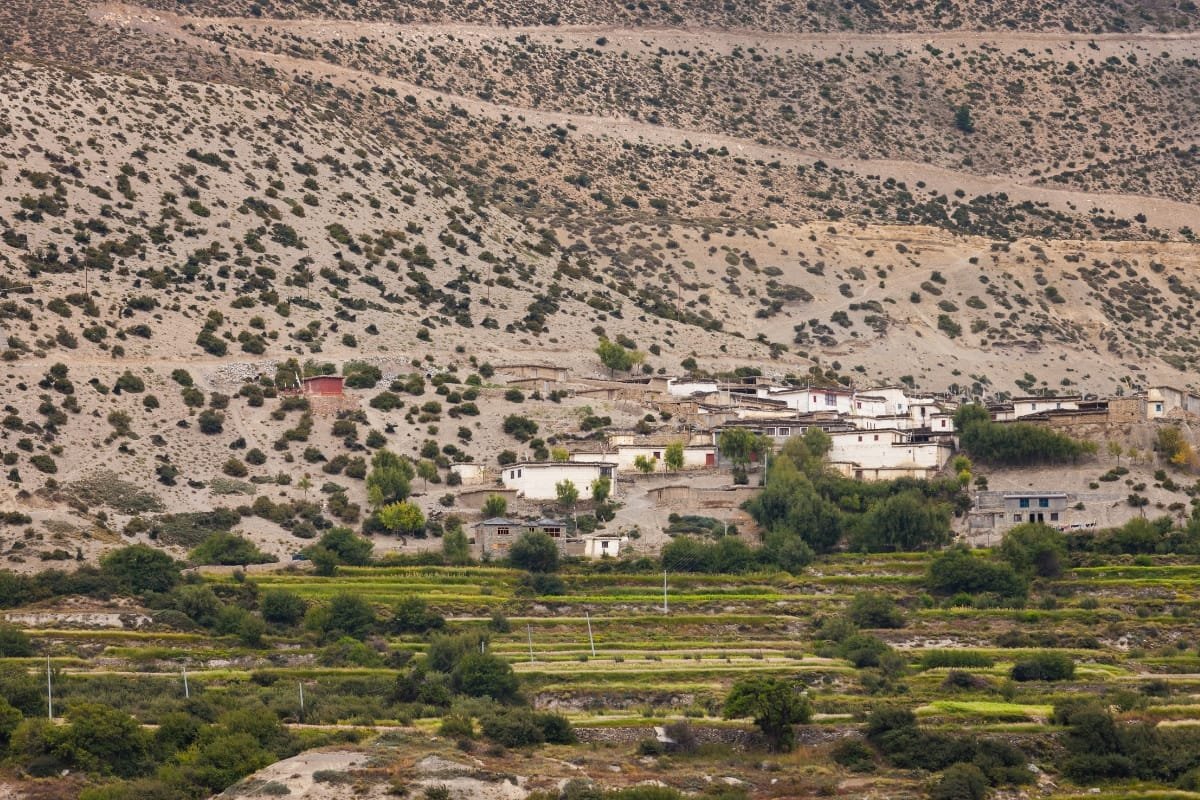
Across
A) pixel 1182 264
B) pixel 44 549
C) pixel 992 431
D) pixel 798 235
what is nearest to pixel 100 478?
pixel 44 549

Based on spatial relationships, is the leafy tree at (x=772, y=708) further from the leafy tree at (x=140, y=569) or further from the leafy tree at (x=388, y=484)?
the leafy tree at (x=388, y=484)

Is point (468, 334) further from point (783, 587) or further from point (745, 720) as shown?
point (745, 720)

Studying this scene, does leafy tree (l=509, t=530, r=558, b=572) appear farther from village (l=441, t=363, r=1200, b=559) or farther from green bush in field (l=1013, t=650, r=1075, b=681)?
green bush in field (l=1013, t=650, r=1075, b=681)

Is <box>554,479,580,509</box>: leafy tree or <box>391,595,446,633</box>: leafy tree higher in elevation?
<box>554,479,580,509</box>: leafy tree

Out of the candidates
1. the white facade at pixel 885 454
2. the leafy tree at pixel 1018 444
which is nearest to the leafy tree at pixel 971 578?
the leafy tree at pixel 1018 444

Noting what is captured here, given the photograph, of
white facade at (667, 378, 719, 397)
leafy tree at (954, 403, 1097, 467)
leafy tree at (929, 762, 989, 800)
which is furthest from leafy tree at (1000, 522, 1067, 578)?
leafy tree at (929, 762, 989, 800)

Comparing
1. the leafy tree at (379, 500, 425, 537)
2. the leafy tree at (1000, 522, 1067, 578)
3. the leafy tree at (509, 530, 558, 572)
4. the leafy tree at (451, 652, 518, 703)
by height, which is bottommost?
the leafy tree at (451, 652, 518, 703)

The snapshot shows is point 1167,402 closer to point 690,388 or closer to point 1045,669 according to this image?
point 690,388
